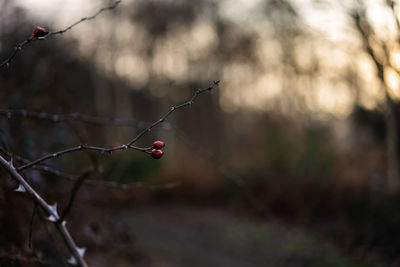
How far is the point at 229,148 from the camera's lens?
16.5 metres

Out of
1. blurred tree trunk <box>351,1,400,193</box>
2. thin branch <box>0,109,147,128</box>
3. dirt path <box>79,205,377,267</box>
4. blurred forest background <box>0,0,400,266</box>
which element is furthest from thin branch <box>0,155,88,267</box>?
blurred tree trunk <box>351,1,400,193</box>

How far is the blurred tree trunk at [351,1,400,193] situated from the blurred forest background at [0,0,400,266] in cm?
3

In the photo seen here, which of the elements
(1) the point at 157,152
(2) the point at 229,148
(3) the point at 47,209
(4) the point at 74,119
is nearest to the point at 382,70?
(4) the point at 74,119

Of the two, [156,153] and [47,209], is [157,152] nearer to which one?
[156,153]

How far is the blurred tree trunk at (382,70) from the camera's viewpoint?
248 inches

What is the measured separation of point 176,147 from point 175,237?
7965mm

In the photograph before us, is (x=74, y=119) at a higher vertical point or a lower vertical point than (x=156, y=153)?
higher

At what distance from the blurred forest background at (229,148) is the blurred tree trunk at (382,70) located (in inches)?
1.1

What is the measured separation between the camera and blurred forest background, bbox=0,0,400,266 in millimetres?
3613

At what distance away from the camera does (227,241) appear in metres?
9.26

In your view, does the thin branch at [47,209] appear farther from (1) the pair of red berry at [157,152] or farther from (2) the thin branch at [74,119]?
(2) the thin branch at [74,119]

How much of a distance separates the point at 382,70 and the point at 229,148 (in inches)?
400

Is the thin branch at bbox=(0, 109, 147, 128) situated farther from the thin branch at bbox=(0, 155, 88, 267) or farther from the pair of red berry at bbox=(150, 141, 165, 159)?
the pair of red berry at bbox=(150, 141, 165, 159)

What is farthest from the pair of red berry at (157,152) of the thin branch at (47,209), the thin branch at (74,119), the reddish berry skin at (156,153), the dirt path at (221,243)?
the dirt path at (221,243)
